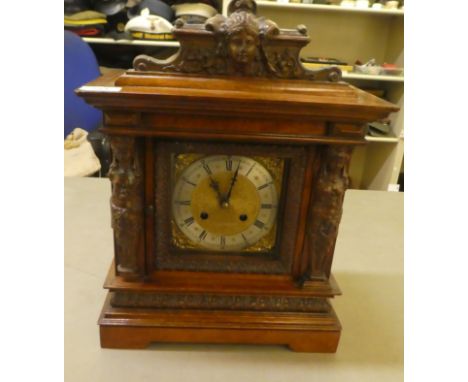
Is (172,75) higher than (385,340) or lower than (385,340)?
higher

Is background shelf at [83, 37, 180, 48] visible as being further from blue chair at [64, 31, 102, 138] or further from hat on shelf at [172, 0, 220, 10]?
hat on shelf at [172, 0, 220, 10]

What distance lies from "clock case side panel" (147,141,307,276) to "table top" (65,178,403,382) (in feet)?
0.49

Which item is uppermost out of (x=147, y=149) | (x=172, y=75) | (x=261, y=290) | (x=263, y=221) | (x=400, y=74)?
(x=400, y=74)

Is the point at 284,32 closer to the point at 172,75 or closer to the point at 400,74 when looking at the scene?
the point at 172,75

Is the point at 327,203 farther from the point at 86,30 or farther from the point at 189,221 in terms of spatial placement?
the point at 86,30

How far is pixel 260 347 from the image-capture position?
0.74m

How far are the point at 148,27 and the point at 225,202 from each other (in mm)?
1191

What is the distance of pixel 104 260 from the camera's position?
0.98 meters

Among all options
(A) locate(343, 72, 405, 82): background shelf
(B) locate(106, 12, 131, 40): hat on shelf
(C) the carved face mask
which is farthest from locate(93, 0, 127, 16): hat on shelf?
(C) the carved face mask

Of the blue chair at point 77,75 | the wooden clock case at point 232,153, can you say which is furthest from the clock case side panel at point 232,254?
the blue chair at point 77,75

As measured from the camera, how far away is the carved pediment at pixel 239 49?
1.97ft

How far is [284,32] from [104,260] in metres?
0.67

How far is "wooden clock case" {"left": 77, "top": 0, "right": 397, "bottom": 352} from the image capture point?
591mm

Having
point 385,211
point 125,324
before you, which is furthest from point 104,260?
point 385,211
